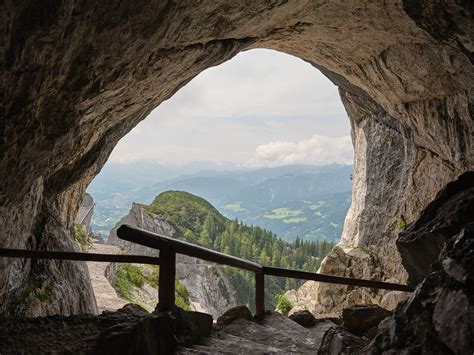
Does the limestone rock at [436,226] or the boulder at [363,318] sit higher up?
the limestone rock at [436,226]

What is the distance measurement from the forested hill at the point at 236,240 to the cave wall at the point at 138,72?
45.2 meters

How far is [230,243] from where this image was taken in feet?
221

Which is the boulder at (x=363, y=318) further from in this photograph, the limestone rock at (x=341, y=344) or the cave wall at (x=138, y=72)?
the cave wall at (x=138, y=72)

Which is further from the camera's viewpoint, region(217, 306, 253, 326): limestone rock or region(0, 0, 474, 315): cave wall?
region(217, 306, 253, 326): limestone rock

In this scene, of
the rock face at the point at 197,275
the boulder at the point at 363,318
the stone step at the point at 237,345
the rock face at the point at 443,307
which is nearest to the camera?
the rock face at the point at 443,307

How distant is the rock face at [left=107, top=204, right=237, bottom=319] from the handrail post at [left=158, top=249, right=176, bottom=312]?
39488 millimetres

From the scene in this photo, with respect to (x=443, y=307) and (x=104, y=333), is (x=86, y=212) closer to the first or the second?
(x=104, y=333)

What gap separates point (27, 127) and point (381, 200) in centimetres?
1537

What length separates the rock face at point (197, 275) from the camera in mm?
45312

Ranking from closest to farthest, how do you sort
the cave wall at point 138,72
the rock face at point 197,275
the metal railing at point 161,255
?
the metal railing at point 161,255, the cave wall at point 138,72, the rock face at point 197,275

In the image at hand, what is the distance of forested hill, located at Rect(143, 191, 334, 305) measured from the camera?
187 ft

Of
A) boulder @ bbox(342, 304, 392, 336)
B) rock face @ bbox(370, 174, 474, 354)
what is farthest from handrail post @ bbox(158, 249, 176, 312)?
boulder @ bbox(342, 304, 392, 336)

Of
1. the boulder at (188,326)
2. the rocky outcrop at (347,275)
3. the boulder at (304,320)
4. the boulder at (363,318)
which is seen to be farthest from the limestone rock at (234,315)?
the rocky outcrop at (347,275)

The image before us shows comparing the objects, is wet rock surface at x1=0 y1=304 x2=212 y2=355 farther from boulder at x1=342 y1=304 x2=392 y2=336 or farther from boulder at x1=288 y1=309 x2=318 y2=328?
boulder at x1=288 y1=309 x2=318 y2=328
